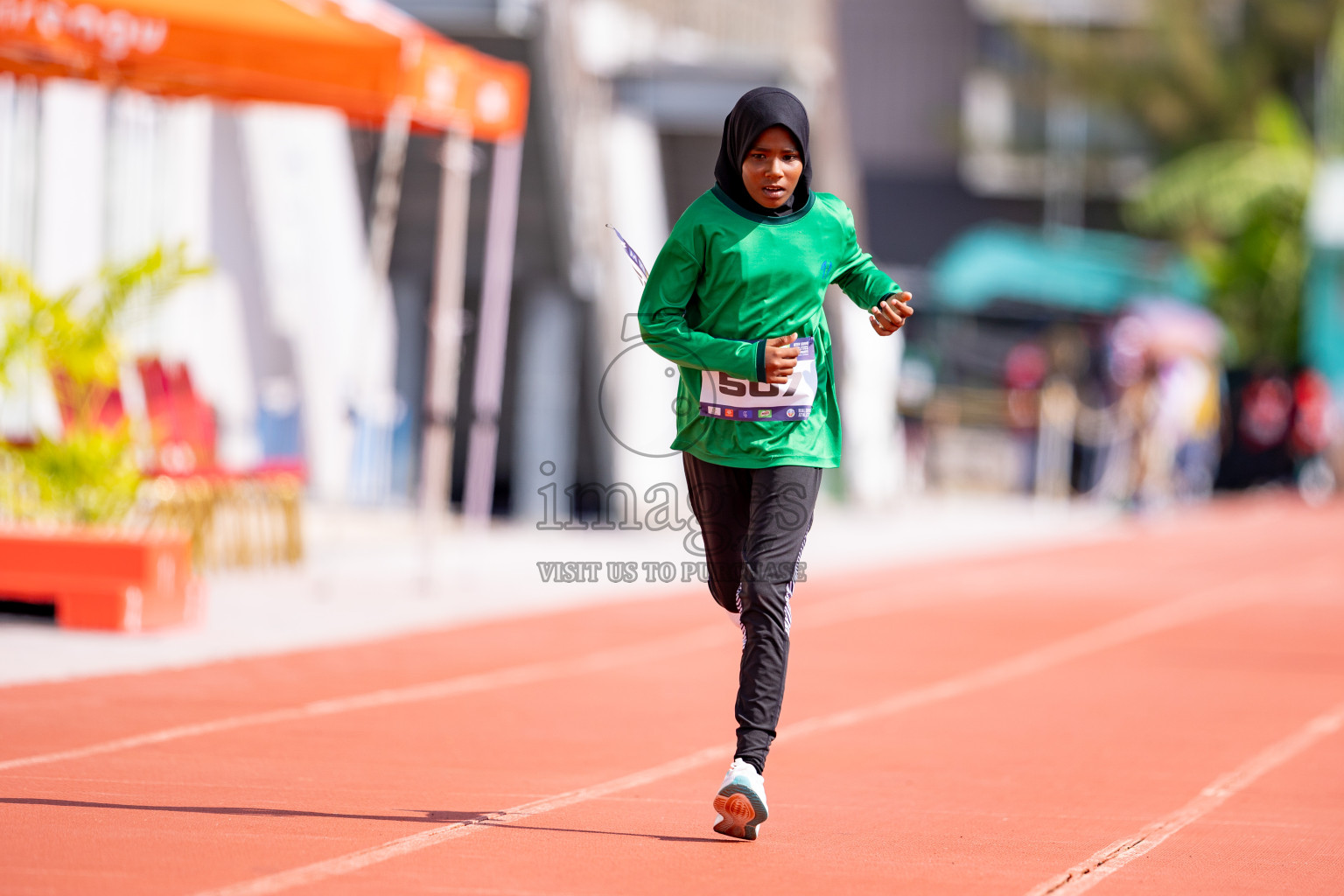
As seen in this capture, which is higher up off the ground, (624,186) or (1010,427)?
(624,186)

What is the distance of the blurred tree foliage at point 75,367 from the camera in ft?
37.5

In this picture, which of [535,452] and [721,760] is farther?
[535,452]

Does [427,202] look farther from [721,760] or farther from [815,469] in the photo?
[815,469]

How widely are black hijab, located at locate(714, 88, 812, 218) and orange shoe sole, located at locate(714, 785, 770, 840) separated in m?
1.64

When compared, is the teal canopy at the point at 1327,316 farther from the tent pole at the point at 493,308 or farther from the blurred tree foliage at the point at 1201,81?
the tent pole at the point at 493,308

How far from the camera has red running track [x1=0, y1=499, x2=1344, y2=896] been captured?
579cm

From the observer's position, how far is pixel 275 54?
38.8 ft

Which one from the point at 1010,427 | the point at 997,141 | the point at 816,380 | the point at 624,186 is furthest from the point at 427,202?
the point at 997,141

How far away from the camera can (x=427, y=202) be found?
66.7ft

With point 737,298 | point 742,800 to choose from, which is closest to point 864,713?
point 742,800

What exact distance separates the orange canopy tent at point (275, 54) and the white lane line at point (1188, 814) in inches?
232

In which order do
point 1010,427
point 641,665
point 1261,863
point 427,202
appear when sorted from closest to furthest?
point 1261,863
point 641,665
point 427,202
point 1010,427

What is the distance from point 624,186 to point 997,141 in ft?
83.9

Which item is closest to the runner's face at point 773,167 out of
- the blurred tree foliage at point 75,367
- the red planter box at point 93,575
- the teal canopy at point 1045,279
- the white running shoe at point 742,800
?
the white running shoe at point 742,800
